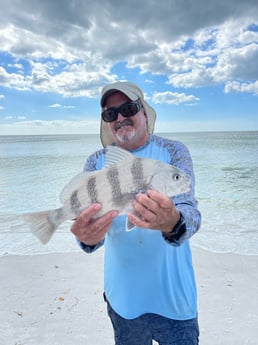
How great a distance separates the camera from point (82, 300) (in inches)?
160

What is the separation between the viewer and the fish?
6.14ft

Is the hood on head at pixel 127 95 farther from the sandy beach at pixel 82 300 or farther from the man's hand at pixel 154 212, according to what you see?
the sandy beach at pixel 82 300

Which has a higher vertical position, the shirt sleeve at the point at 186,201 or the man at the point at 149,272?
the shirt sleeve at the point at 186,201

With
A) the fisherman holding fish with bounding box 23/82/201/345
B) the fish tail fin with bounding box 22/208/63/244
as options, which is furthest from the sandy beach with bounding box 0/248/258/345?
the fish tail fin with bounding box 22/208/63/244

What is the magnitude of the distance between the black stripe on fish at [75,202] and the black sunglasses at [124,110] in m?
0.79

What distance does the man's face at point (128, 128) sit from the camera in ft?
7.75

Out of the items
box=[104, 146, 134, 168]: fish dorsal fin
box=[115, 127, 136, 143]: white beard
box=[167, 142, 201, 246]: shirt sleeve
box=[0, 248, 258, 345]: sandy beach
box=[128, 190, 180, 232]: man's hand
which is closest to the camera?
box=[128, 190, 180, 232]: man's hand

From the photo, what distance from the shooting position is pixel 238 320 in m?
3.54

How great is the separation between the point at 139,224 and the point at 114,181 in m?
0.31

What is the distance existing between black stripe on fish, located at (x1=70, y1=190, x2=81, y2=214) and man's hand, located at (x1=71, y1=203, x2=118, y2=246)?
6cm

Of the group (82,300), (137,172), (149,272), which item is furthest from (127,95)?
(82,300)

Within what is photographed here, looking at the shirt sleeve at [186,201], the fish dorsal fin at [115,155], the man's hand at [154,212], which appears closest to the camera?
the man's hand at [154,212]

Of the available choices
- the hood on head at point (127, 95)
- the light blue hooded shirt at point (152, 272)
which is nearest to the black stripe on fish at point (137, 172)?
the light blue hooded shirt at point (152, 272)

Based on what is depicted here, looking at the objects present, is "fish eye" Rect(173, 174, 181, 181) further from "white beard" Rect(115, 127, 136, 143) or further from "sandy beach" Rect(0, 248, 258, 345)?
"sandy beach" Rect(0, 248, 258, 345)
